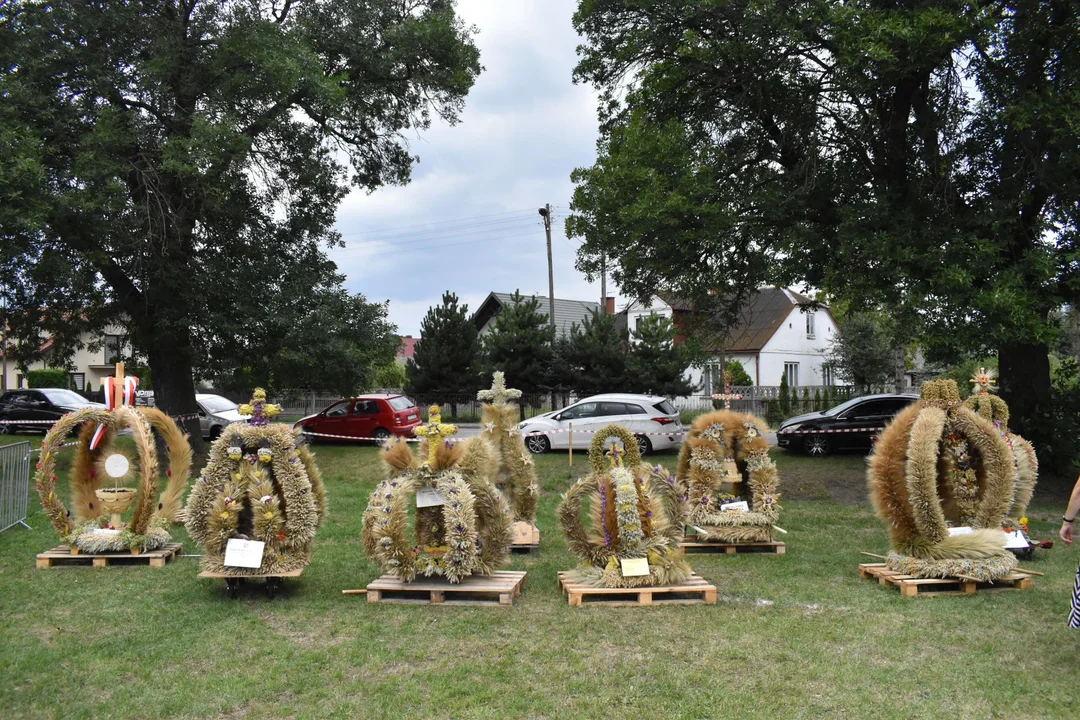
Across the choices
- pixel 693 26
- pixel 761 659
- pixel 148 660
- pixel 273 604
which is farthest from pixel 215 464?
pixel 693 26

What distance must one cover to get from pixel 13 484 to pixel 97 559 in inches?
123

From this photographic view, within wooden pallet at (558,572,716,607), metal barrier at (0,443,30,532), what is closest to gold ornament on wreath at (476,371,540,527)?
wooden pallet at (558,572,716,607)

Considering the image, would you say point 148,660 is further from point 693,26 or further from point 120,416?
point 693,26

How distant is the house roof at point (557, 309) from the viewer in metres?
41.5

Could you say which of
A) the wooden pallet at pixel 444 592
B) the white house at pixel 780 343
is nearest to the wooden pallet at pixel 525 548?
the wooden pallet at pixel 444 592

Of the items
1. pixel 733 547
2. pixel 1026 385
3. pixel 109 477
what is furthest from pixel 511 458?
pixel 1026 385

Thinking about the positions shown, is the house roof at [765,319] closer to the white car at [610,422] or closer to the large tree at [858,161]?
the white car at [610,422]

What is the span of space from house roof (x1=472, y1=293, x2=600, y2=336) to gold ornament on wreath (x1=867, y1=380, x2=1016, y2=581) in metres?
32.3

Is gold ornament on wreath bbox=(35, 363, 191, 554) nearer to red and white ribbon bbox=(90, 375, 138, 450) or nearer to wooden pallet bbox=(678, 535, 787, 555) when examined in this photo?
red and white ribbon bbox=(90, 375, 138, 450)

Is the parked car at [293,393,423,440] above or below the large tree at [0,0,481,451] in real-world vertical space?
below

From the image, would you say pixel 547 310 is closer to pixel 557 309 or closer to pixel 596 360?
pixel 557 309

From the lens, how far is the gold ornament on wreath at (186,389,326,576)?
22.4ft

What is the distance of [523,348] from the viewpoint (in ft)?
96.9

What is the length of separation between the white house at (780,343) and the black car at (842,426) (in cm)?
1562
